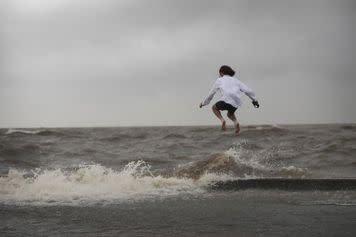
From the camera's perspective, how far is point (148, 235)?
5418mm

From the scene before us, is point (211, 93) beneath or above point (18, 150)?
above

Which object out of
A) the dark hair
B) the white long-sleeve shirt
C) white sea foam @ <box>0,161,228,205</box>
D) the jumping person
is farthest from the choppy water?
the dark hair

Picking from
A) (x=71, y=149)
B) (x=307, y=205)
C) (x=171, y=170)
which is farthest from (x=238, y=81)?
(x=71, y=149)

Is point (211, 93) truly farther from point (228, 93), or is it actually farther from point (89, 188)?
point (89, 188)

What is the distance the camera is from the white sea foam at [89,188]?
27.9 feet

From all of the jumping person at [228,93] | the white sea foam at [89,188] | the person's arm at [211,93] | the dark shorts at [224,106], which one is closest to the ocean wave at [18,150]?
the white sea foam at [89,188]

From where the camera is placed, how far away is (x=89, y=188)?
985cm

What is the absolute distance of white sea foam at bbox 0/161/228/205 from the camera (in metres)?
8.51

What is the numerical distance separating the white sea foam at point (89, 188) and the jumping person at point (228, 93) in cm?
246

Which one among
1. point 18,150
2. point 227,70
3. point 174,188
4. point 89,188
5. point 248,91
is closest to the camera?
point 227,70

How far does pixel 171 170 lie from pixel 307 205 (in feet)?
21.3

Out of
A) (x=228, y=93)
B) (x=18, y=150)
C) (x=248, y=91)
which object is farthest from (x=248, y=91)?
(x=18, y=150)

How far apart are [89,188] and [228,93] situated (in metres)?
4.21

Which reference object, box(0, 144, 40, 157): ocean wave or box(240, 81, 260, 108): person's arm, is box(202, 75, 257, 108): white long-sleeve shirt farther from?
box(0, 144, 40, 157): ocean wave
